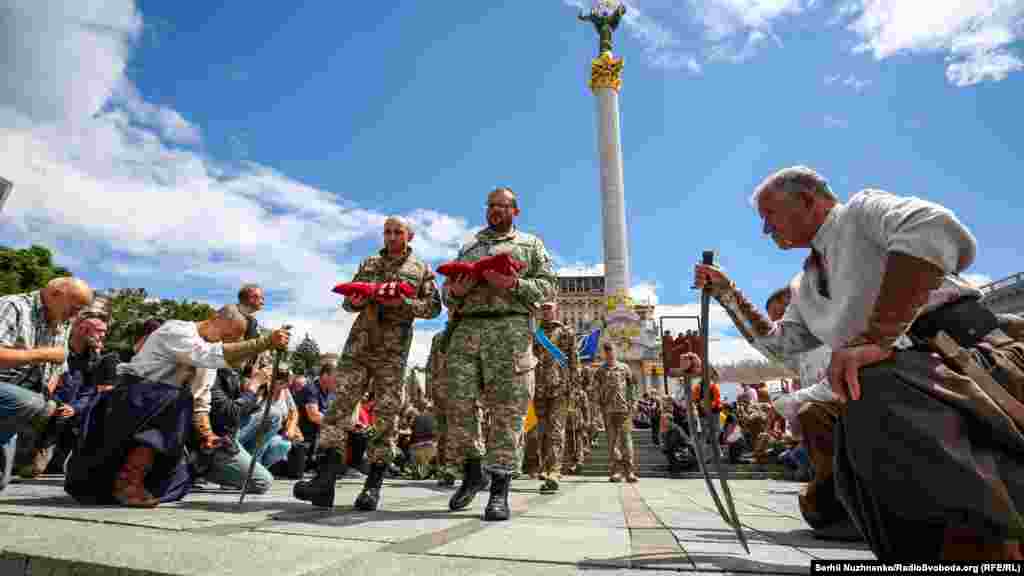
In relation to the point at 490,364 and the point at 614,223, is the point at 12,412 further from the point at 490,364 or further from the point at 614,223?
the point at 614,223

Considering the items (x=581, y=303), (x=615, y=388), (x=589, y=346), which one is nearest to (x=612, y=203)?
(x=589, y=346)

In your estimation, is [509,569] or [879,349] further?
[509,569]

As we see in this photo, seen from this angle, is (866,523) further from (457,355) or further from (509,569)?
(457,355)

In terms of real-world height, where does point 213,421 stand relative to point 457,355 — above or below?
below

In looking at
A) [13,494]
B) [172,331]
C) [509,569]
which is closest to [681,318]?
[509,569]

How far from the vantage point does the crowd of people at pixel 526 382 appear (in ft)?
5.37

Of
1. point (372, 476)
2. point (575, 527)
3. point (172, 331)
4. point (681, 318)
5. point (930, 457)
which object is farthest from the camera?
point (172, 331)

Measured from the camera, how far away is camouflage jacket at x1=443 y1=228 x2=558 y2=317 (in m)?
4.04

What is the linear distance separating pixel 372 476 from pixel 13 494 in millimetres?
2716

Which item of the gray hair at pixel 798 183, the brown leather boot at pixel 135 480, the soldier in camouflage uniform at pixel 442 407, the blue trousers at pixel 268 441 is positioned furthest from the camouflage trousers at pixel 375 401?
the gray hair at pixel 798 183

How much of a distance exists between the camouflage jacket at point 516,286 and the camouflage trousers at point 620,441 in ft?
19.0

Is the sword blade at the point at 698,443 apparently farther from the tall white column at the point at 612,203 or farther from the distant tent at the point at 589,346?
the tall white column at the point at 612,203

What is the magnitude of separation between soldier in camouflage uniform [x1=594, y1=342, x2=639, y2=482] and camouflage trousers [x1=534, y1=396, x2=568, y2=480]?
1327 mm

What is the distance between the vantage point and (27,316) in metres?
4.11
